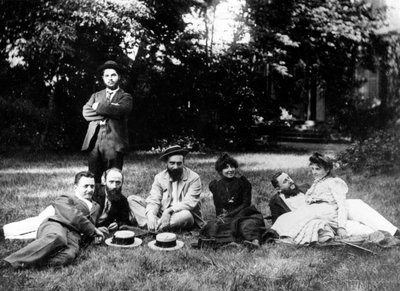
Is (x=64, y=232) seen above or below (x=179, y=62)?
below

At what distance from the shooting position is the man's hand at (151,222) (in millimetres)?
5438

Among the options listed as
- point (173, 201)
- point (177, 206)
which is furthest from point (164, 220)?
point (173, 201)

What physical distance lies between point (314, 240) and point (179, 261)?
144 centimetres

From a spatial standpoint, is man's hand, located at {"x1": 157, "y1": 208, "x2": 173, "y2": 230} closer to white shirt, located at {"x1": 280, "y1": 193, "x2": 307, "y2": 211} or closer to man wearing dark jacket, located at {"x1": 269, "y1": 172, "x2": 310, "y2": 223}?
man wearing dark jacket, located at {"x1": 269, "y1": 172, "x2": 310, "y2": 223}

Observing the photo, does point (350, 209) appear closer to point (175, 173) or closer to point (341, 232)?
point (341, 232)

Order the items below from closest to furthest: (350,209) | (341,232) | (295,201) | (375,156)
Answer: (341,232), (350,209), (295,201), (375,156)

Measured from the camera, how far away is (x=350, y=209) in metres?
5.48

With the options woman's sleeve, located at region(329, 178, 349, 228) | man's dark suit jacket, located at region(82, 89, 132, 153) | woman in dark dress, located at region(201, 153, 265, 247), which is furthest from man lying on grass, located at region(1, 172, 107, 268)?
woman's sleeve, located at region(329, 178, 349, 228)

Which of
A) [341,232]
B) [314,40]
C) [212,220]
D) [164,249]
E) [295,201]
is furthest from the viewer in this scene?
[314,40]

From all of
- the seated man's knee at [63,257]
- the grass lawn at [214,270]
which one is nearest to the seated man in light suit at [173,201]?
the grass lawn at [214,270]

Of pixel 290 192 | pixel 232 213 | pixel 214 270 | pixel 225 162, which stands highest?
pixel 225 162

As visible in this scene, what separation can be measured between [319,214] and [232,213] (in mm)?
997

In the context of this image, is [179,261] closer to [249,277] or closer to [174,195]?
[249,277]

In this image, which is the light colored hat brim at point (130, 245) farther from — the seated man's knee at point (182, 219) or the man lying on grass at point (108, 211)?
the seated man's knee at point (182, 219)
